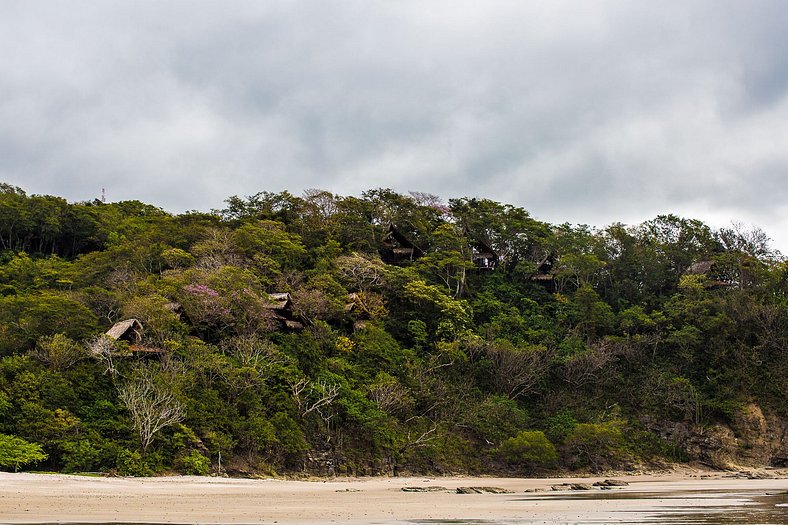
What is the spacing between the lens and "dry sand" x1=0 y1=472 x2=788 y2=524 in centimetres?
1478

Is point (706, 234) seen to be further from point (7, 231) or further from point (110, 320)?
point (7, 231)

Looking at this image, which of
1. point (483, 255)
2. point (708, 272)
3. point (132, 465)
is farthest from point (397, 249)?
point (132, 465)

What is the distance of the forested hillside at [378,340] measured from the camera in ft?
96.6

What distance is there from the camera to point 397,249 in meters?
51.9

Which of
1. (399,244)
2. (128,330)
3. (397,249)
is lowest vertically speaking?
(128,330)

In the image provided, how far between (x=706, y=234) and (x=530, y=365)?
2120 centimetres

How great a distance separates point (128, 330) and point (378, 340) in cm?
1334

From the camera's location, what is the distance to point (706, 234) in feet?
174

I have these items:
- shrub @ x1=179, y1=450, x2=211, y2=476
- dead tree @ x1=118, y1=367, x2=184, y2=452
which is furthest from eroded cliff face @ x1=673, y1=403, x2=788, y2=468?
dead tree @ x1=118, y1=367, x2=184, y2=452

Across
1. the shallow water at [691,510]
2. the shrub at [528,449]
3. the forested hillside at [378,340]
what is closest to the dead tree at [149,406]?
the forested hillside at [378,340]

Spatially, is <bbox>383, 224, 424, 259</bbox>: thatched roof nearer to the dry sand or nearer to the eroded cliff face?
the eroded cliff face

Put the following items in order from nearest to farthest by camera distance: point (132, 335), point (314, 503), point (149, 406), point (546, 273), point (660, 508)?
point (660, 508) < point (314, 503) < point (149, 406) < point (132, 335) < point (546, 273)

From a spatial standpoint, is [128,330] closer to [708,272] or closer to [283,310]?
[283,310]

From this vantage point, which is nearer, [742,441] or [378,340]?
[742,441]
